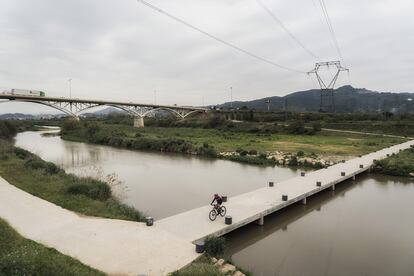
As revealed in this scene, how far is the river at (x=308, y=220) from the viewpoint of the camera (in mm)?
9430

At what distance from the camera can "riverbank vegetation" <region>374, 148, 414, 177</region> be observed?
2163 centimetres

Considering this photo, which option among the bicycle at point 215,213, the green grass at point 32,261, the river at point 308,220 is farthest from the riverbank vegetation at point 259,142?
the green grass at point 32,261

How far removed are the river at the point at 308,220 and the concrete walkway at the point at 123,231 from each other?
38.3 inches

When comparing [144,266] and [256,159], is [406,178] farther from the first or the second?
[144,266]

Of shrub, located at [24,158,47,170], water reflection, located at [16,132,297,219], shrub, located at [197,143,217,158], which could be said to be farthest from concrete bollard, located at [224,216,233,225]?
shrub, located at [197,143,217,158]

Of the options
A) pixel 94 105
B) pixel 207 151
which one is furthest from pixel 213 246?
pixel 94 105

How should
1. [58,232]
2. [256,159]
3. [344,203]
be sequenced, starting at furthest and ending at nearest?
[256,159], [344,203], [58,232]

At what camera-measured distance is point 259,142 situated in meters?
39.2

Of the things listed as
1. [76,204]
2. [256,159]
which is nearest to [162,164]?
[256,159]

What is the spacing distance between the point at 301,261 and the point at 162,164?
63.7ft

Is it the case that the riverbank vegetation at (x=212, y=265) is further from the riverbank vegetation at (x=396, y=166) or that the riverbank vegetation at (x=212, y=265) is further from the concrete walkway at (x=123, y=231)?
the riverbank vegetation at (x=396, y=166)

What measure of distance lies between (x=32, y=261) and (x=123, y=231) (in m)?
3.42

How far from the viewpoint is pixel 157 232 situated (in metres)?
9.32

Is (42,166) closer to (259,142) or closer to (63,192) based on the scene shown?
(63,192)
